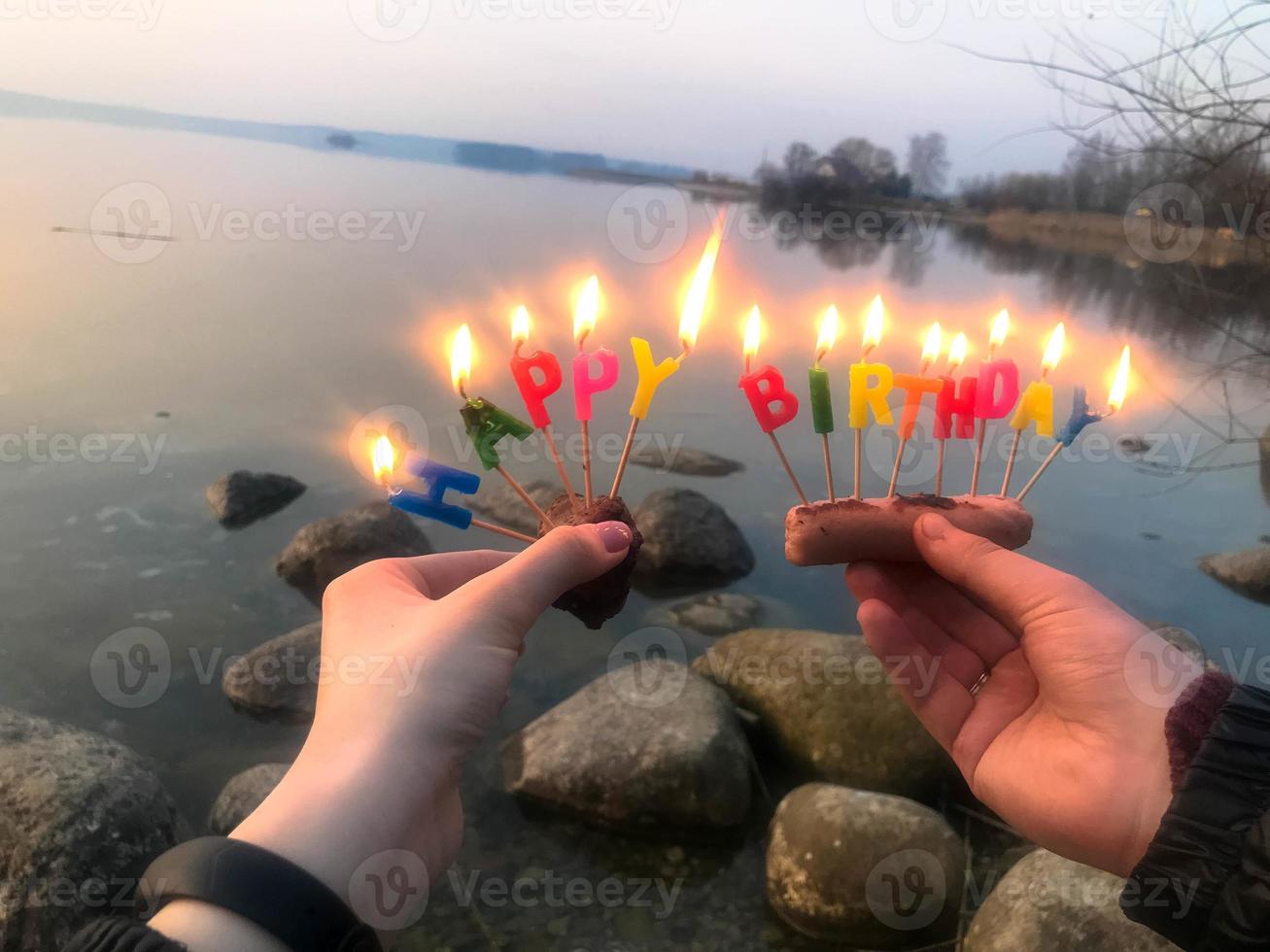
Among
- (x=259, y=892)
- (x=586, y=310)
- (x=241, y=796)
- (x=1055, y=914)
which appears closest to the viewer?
(x=259, y=892)

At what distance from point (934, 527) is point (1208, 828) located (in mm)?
1185

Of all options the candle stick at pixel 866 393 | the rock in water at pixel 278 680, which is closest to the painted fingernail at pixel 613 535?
the candle stick at pixel 866 393

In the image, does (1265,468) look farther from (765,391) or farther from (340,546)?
(340,546)

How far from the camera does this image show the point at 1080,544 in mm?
8438

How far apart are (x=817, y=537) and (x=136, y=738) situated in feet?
15.6

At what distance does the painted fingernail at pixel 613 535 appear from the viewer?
259cm

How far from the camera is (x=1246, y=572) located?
25.4 feet

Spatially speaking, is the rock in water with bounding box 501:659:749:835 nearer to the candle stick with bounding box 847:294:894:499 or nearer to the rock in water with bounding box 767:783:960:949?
the rock in water with bounding box 767:783:960:949

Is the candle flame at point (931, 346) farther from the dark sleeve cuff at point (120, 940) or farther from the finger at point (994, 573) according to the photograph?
the dark sleeve cuff at point (120, 940)

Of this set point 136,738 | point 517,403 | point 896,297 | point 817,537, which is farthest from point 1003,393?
point 896,297

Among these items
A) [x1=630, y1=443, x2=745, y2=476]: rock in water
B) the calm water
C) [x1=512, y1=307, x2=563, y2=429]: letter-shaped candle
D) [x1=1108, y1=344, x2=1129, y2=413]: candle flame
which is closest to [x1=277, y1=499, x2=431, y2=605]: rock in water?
the calm water

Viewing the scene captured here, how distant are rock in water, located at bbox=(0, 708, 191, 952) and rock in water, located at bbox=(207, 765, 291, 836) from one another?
0.54ft

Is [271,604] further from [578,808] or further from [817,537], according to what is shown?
[817,537]

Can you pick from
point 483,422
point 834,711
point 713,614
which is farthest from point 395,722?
point 713,614
